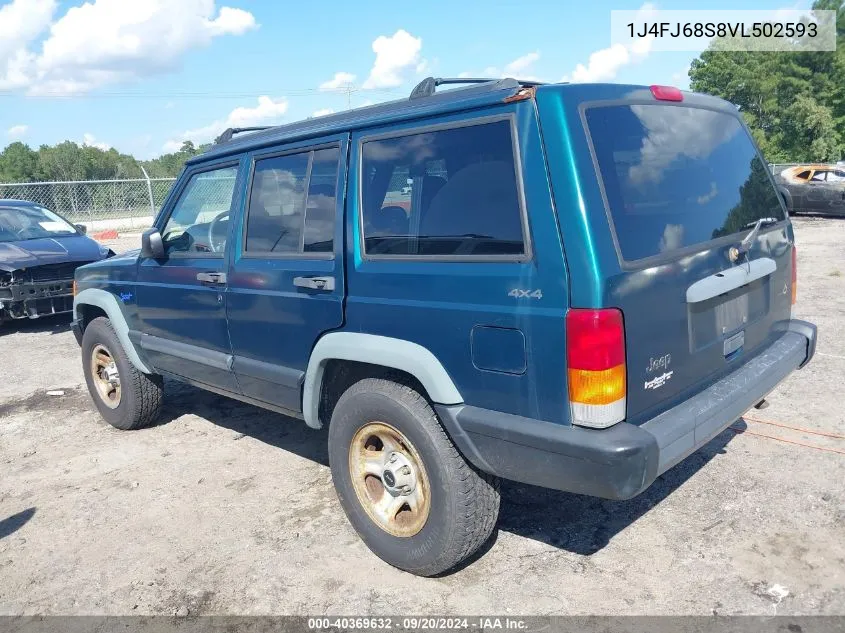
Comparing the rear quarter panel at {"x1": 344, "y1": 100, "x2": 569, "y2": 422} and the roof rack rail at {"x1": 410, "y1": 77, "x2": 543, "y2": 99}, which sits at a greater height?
the roof rack rail at {"x1": 410, "y1": 77, "x2": 543, "y2": 99}

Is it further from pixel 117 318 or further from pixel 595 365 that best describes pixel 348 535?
pixel 117 318

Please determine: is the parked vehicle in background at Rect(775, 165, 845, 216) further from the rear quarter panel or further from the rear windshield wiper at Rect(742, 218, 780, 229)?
the rear quarter panel

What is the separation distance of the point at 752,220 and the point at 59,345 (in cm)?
778

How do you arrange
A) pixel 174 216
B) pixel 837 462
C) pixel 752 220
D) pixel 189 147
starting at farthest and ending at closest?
pixel 189 147 → pixel 174 216 → pixel 837 462 → pixel 752 220

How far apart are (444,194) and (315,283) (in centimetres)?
81

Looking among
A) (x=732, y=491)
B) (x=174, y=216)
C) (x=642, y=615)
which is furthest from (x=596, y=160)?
(x=174, y=216)

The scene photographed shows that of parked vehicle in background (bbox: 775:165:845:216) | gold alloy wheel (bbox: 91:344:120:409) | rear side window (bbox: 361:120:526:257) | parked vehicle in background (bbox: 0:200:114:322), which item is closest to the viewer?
rear side window (bbox: 361:120:526:257)

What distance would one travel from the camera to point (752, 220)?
3.33m

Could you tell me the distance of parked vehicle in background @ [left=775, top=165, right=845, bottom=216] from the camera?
1784 centimetres

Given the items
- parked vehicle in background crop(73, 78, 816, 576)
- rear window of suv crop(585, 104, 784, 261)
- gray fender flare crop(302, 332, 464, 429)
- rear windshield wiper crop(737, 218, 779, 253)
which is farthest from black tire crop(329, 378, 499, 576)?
rear windshield wiper crop(737, 218, 779, 253)

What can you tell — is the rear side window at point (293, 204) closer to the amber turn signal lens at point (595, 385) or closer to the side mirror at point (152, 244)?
the side mirror at point (152, 244)

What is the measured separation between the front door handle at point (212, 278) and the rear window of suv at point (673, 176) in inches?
90.3

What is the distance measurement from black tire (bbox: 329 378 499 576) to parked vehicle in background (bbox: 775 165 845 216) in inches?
712

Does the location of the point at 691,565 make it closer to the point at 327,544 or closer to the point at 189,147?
the point at 327,544
